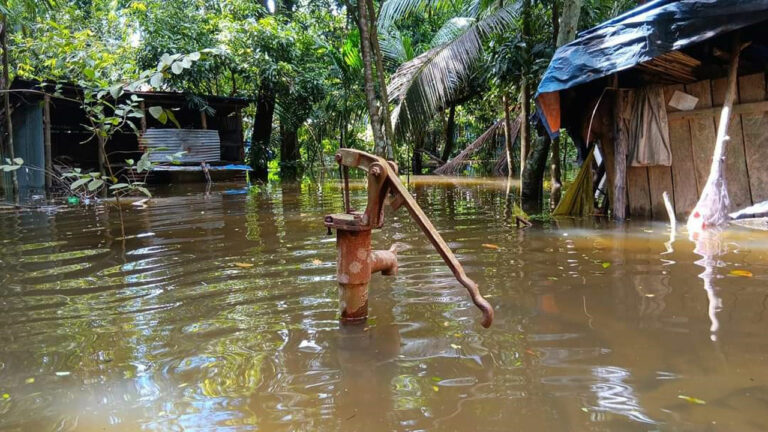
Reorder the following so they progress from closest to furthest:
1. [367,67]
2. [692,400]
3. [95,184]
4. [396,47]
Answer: [692,400], [95,184], [367,67], [396,47]

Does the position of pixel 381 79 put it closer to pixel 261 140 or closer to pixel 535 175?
pixel 535 175

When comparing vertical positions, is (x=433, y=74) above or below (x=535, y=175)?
above

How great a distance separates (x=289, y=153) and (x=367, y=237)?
1991 centimetres

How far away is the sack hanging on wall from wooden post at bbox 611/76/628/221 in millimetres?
162

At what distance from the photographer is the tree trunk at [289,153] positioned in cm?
2117

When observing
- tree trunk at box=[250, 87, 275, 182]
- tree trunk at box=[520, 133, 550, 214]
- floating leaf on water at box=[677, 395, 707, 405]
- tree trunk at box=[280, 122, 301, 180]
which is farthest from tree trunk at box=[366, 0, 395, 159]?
tree trunk at box=[280, 122, 301, 180]

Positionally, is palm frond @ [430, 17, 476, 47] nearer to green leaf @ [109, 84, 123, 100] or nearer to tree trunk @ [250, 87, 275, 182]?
tree trunk @ [250, 87, 275, 182]

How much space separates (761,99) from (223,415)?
6674 millimetres

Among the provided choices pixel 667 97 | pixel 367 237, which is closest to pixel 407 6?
pixel 667 97

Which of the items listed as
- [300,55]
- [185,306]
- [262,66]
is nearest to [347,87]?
[300,55]

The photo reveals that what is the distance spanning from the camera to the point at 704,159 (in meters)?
6.50

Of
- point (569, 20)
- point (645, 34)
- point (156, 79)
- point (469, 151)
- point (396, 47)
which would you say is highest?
point (396, 47)

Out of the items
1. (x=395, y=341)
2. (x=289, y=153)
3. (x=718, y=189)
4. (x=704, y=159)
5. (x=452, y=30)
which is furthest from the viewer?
(x=289, y=153)

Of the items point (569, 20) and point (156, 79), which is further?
point (569, 20)
